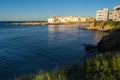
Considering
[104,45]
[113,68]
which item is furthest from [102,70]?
[104,45]

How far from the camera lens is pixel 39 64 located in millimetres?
26531

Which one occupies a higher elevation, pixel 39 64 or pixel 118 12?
pixel 118 12

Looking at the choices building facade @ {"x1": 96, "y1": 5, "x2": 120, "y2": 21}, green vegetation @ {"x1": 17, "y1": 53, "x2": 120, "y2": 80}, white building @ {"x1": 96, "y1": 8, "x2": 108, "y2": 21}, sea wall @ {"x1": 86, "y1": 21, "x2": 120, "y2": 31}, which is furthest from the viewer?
white building @ {"x1": 96, "y1": 8, "x2": 108, "y2": 21}

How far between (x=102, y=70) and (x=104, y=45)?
82.1ft

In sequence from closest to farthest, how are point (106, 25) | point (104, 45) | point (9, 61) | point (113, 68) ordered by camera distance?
point (113, 68), point (9, 61), point (104, 45), point (106, 25)

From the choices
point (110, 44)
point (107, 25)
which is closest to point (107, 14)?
point (107, 25)

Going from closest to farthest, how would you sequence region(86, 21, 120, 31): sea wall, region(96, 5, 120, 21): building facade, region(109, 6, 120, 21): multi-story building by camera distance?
region(86, 21, 120, 31): sea wall < region(109, 6, 120, 21): multi-story building < region(96, 5, 120, 21): building facade

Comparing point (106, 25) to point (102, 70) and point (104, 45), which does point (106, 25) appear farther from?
point (102, 70)

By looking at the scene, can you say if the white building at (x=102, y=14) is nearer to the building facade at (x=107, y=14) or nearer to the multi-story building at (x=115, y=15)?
the building facade at (x=107, y=14)

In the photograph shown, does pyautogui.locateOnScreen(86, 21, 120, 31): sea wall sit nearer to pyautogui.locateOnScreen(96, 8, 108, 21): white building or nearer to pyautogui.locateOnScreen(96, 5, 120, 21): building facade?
pyautogui.locateOnScreen(96, 5, 120, 21): building facade

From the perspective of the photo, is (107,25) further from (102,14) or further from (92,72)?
(92,72)

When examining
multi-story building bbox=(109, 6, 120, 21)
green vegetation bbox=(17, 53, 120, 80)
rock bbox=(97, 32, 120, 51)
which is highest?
multi-story building bbox=(109, 6, 120, 21)

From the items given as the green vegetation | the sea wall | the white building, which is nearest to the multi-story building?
the white building

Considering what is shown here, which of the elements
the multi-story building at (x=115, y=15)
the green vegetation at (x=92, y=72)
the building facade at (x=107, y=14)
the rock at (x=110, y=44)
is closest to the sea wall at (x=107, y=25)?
the multi-story building at (x=115, y=15)
